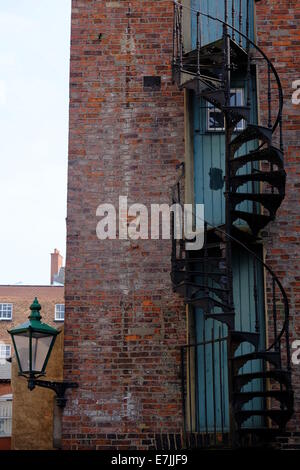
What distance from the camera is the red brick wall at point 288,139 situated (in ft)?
32.5

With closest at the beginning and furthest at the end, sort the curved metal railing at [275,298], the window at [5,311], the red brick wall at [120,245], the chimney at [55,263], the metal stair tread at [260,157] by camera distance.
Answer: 1. the curved metal railing at [275,298]
2. the metal stair tread at [260,157]
3. the red brick wall at [120,245]
4. the window at [5,311]
5. the chimney at [55,263]

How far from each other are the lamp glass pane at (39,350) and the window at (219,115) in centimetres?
340

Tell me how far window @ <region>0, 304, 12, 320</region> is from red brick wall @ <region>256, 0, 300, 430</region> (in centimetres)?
3804

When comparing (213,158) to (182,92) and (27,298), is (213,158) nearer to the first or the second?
(182,92)

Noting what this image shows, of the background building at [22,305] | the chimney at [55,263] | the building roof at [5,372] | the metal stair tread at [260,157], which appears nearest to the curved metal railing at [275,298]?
the metal stair tread at [260,157]

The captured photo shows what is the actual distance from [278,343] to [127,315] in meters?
1.83

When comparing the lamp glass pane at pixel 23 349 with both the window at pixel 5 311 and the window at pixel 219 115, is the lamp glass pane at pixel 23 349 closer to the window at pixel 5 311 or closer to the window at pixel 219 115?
the window at pixel 219 115

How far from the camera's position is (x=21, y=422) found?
1038cm

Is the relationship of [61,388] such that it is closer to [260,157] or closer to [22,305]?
[260,157]

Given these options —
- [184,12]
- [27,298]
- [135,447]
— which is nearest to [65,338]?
[135,447]

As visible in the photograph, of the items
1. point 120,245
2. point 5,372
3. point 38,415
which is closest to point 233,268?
point 120,245

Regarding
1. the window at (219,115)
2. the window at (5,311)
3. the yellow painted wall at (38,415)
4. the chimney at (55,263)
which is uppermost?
the chimney at (55,263)

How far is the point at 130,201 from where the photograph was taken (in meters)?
10.3

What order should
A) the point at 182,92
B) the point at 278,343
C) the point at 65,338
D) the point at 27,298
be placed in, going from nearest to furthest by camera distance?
1. the point at 278,343
2. the point at 65,338
3. the point at 182,92
4. the point at 27,298
